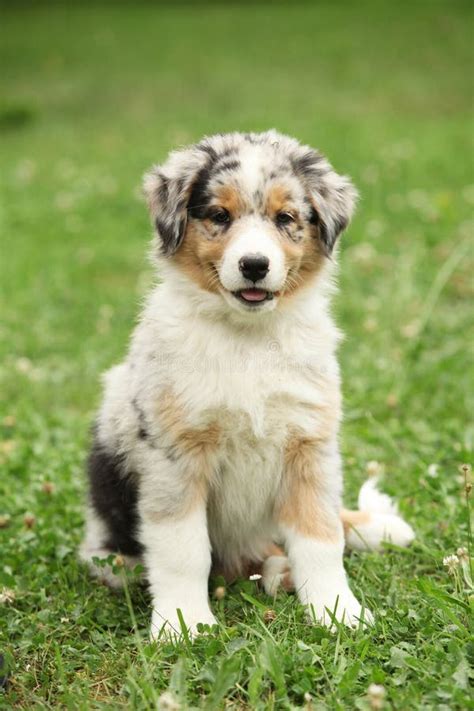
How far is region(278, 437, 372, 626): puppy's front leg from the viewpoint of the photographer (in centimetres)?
348

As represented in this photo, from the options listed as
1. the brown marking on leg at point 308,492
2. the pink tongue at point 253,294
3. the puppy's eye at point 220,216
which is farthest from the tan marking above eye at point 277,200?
the brown marking on leg at point 308,492

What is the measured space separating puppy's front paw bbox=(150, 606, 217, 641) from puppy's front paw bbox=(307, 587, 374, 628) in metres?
0.37

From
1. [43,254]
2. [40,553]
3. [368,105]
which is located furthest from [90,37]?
[40,553]

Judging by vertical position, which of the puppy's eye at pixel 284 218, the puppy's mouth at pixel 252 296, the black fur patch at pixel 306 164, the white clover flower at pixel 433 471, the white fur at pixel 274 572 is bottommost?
the white fur at pixel 274 572

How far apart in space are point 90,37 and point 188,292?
63.6ft

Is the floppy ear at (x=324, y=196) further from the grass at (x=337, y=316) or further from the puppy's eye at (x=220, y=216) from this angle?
the grass at (x=337, y=316)

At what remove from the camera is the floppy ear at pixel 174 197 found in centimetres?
357

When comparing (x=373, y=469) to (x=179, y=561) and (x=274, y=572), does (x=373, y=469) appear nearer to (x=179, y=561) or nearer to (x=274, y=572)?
(x=274, y=572)

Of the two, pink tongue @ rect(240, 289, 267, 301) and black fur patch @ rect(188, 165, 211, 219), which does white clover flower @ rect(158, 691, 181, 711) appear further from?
black fur patch @ rect(188, 165, 211, 219)

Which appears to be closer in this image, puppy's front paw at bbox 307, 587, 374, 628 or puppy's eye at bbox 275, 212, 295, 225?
puppy's front paw at bbox 307, 587, 374, 628

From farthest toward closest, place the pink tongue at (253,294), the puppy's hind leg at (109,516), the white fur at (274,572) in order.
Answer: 1. the puppy's hind leg at (109,516)
2. the white fur at (274,572)
3. the pink tongue at (253,294)

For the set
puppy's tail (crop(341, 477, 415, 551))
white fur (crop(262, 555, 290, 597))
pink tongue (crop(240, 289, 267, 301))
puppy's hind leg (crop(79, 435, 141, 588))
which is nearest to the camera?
pink tongue (crop(240, 289, 267, 301))

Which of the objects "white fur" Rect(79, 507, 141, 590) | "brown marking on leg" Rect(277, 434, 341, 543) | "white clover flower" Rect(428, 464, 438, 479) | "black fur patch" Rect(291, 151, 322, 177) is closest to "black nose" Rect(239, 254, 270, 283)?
"black fur patch" Rect(291, 151, 322, 177)

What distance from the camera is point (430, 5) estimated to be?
2297cm
